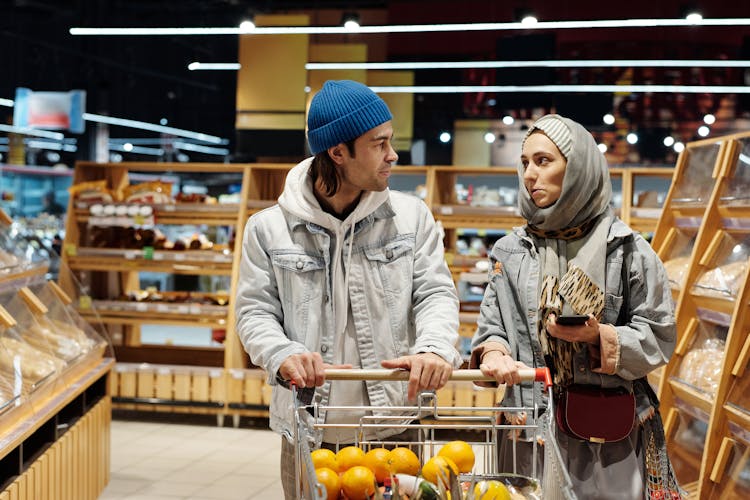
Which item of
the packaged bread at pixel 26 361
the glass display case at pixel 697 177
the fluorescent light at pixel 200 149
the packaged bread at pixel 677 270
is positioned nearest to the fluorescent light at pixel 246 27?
the glass display case at pixel 697 177

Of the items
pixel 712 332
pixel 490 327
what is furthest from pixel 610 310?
pixel 712 332

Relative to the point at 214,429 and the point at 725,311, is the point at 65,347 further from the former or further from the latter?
the point at 725,311

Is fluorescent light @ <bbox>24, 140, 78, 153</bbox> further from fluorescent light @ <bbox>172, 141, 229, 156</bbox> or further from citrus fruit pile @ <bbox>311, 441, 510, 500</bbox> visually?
citrus fruit pile @ <bbox>311, 441, 510, 500</bbox>

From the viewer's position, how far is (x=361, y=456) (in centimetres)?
195

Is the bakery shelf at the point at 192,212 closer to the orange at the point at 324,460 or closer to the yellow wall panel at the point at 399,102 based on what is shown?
the yellow wall panel at the point at 399,102

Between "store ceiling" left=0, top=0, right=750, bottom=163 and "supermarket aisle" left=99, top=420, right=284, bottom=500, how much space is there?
515 cm

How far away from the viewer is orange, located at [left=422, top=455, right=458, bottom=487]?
5.70ft

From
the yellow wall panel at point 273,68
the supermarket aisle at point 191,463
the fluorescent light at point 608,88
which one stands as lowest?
the supermarket aisle at point 191,463

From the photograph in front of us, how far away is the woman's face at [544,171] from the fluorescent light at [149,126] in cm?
1689

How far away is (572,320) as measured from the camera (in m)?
2.19

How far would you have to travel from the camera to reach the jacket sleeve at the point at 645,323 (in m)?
2.26

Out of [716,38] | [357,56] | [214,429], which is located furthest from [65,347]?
[716,38]

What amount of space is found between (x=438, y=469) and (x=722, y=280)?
2.79 metres

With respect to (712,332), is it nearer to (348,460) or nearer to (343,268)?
(343,268)
